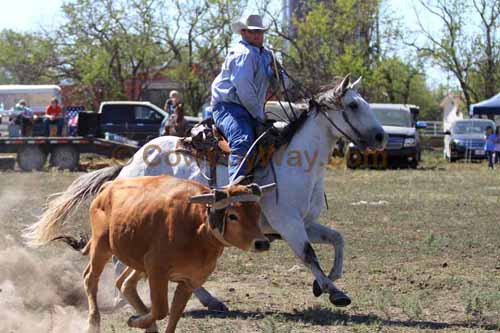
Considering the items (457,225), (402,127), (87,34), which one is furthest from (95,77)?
(457,225)

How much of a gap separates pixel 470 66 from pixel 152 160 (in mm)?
40626

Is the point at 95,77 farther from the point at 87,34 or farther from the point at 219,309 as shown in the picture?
the point at 219,309

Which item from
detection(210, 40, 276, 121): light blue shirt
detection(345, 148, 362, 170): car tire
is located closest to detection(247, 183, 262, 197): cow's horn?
detection(210, 40, 276, 121): light blue shirt

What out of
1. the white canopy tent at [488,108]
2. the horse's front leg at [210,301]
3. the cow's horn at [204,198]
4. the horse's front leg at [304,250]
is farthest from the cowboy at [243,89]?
the white canopy tent at [488,108]

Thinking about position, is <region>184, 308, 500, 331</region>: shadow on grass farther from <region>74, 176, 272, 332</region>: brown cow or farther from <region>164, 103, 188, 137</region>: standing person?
<region>164, 103, 188, 137</region>: standing person

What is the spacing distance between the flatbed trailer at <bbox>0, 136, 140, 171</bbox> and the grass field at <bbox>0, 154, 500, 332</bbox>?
32.0ft

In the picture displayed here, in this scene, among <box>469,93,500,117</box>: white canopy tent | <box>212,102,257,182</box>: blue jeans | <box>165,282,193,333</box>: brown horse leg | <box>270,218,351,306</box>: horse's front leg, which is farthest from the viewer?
<box>469,93,500,117</box>: white canopy tent

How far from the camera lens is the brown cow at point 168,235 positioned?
6051 millimetres

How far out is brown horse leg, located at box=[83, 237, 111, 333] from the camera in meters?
6.83

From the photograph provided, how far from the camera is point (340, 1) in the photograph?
4506cm

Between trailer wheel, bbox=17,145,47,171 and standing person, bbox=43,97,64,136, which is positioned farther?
standing person, bbox=43,97,64,136

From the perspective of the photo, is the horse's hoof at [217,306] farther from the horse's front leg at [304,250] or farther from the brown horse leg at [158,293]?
the brown horse leg at [158,293]

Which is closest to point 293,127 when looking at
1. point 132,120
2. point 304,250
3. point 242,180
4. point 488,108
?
point 304,250

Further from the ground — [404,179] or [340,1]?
[340,1]
